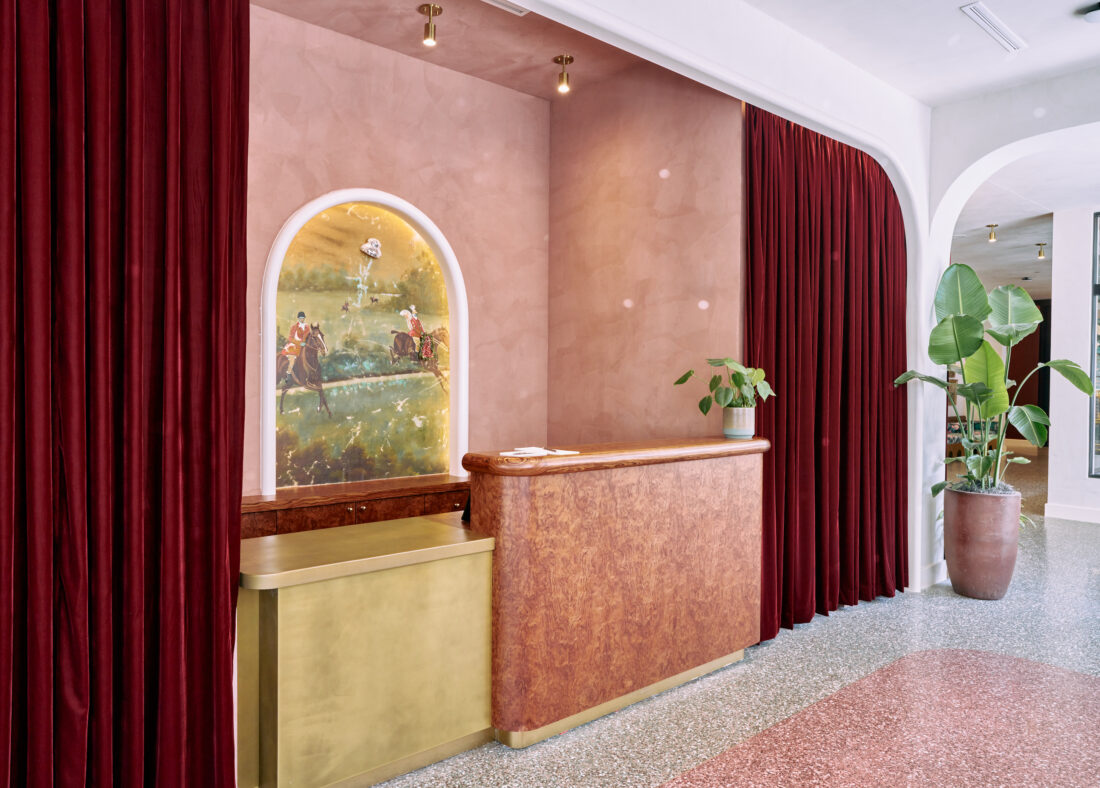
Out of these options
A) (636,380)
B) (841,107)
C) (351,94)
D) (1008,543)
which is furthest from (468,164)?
(1008,543)

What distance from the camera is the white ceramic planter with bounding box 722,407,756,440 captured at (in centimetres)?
379

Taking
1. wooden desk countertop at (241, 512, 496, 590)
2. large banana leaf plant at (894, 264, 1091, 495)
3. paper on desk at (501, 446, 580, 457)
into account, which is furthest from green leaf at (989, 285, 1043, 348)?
wooden desk countertop at (241, 512, 496, 590)

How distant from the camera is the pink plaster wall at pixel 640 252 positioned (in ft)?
13.7

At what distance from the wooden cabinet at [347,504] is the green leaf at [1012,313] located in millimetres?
3539

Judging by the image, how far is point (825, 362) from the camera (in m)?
4.42

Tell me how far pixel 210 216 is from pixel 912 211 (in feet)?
14.3

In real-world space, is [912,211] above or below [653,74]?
below

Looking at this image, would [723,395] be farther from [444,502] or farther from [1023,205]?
[1023,205]

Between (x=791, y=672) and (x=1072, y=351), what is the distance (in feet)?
19.6

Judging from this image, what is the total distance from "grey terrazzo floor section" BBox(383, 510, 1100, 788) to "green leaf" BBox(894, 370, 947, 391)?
1369 millimetres

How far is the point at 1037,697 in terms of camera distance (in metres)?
3.33

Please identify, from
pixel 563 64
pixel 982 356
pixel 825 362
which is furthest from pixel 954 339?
pixel 563 64

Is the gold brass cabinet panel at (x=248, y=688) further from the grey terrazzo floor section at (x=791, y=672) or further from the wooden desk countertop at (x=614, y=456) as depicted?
the wooden desk countertop at (x=614, y=456)

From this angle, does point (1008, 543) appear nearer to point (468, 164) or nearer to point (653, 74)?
point (653, 74)
